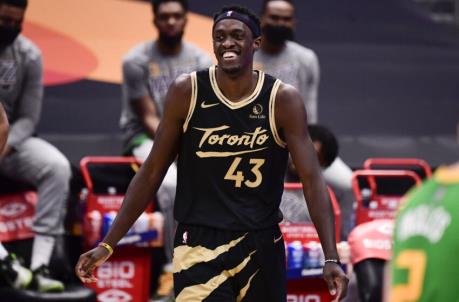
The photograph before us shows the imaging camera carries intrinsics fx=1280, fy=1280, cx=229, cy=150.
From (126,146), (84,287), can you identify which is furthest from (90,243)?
(126,146)

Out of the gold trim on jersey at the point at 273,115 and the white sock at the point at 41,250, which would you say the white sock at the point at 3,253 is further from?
the gold trim on jersey at the point at 273,115

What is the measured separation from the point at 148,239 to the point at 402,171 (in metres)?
1.79

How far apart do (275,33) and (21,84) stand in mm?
1807

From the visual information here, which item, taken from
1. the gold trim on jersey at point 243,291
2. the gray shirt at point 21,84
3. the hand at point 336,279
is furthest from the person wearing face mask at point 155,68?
the hand at point 336,279

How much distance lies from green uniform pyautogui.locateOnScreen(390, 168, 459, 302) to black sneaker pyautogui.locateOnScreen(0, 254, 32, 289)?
473cm

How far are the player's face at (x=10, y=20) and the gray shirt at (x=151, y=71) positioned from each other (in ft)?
2.85

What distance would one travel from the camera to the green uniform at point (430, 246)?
319cm

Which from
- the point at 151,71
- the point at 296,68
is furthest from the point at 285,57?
the point at 151,71

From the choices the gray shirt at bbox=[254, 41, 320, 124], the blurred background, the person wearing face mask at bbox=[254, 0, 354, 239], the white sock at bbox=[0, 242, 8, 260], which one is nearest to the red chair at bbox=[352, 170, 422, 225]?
the person wearing face mask at bbox=[254, 0, 354, 239]

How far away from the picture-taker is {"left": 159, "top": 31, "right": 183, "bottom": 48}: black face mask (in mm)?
8539

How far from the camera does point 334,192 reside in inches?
336

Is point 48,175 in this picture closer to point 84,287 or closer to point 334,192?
point 84,287

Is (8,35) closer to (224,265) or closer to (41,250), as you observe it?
(41,250)

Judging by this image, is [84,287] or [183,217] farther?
[84,287]
